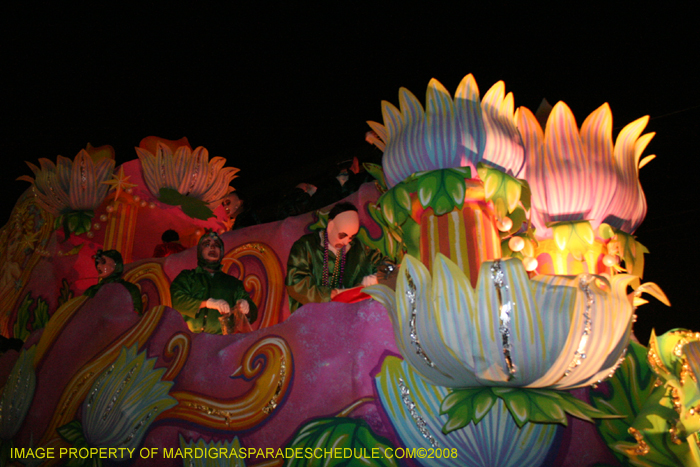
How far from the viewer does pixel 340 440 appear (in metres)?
2.43

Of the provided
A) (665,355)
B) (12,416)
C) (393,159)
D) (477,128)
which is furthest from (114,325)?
(665,355)

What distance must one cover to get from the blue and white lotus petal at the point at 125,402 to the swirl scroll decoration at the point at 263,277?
4.01 ft

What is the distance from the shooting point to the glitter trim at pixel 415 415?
2359mm

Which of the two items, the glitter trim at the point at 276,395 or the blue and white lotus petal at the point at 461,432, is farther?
the glitter trim at the point at 276,395

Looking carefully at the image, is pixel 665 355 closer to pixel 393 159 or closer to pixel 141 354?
pixel 393 159

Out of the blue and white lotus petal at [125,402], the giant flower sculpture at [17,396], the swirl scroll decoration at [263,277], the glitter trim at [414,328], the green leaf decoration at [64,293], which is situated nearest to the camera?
the glitter trim at [414,328]

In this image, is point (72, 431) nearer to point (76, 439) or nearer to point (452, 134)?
point (76, 439)

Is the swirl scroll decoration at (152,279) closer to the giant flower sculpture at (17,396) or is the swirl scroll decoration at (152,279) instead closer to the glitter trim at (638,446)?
the giant flower sculpture at (17,396)

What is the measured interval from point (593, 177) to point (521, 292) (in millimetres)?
1027

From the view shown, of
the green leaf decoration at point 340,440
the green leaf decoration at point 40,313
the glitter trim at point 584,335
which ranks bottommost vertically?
the green leaf decoration at point 340,440

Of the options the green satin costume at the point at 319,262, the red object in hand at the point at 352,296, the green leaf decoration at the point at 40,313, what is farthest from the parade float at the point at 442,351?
the green leaf decoration at the point at 40,313

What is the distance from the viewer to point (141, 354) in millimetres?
3199

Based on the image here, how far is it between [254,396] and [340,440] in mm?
490

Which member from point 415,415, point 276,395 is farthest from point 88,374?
point 415,415
